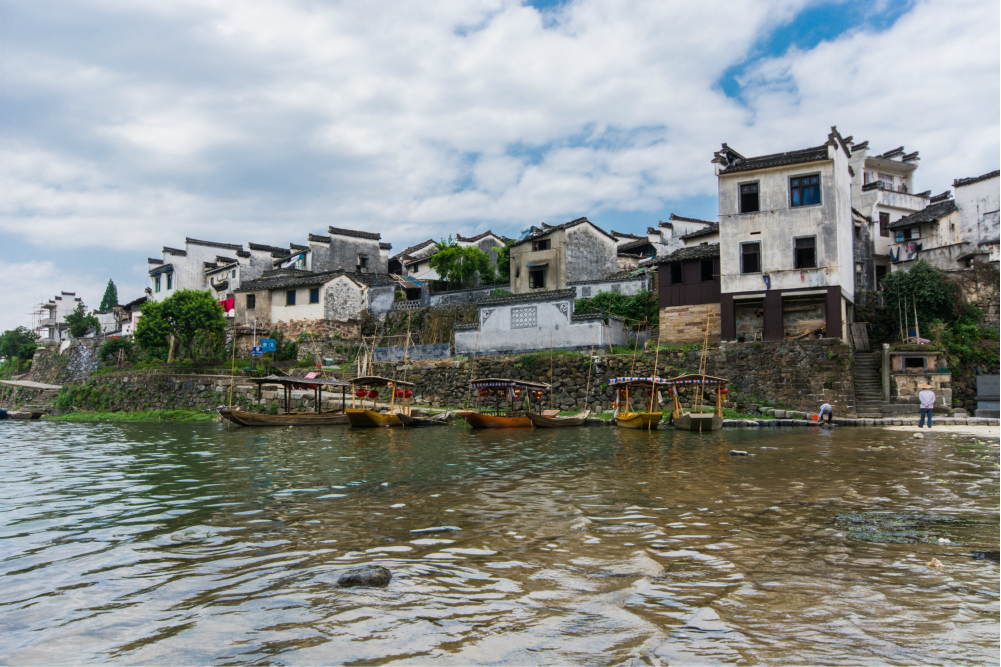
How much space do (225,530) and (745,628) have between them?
5449 mm

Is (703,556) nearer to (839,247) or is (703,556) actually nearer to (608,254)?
(839,247)

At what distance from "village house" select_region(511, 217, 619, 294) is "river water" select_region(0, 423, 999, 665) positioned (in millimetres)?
27958

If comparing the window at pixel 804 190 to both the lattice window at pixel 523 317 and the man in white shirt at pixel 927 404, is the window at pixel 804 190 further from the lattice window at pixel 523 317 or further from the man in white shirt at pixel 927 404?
the lattice window at pixel 523 317

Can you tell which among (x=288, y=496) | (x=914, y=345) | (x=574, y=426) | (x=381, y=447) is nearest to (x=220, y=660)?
(x=288, y=496)

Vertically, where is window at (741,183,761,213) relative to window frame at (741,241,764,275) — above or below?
above

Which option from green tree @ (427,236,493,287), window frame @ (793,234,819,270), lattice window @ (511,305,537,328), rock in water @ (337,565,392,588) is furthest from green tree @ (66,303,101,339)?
rock in water @ (337,565,392,588)

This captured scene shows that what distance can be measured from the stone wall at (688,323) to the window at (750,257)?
2176 millimetres

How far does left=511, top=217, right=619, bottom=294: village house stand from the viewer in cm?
3872

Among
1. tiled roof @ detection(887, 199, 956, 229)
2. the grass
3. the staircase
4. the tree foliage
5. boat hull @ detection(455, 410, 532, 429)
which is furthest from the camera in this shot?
tiled roof @ detection(887, 199, 956, 229)

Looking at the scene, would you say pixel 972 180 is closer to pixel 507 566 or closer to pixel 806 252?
pixel 806 252

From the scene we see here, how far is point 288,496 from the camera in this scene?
8.95 meters

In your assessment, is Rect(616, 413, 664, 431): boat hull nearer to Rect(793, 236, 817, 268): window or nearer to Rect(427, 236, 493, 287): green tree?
Rect(793, 236, 817, 268): window

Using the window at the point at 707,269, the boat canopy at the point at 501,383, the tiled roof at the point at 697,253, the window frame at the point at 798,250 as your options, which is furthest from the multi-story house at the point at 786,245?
the boat canopy at the point at 501,383

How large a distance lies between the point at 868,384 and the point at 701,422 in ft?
29.9
